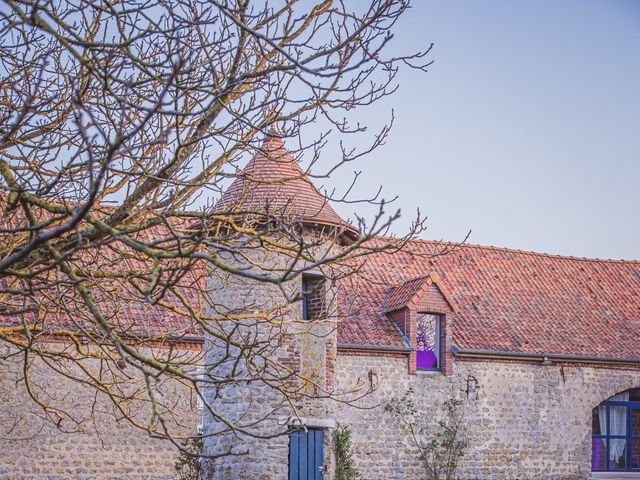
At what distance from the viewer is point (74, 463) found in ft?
56.4

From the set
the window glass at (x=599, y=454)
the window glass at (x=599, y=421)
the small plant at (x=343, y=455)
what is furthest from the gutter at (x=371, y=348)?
the window glass at (x=599, y=454)

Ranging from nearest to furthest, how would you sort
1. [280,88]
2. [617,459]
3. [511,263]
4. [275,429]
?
1. [280,88]
2. [275,429]
3. [617,459]
4. [511,263]

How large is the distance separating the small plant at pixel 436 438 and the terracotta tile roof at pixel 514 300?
1.41m

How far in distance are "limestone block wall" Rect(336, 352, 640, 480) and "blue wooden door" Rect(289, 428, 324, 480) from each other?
77.7 inches

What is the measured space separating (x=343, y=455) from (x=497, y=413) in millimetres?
4252

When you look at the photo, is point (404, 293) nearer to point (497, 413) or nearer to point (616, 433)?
point (497, 413)

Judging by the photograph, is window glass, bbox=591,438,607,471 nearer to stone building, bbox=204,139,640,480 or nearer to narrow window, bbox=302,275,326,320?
stone building, bbox=204,139,640,480

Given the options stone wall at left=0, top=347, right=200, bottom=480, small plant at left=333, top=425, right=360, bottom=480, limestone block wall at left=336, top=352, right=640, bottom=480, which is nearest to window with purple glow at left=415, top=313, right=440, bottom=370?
limestone block wall at left=336, top=352, right=640, bottom=480

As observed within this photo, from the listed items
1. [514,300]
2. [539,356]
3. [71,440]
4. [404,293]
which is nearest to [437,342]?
[404,293]

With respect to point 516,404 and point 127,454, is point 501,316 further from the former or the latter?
point 127,454

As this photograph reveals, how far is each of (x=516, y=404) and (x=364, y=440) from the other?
413 centimetres

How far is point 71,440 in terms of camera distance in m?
17.2

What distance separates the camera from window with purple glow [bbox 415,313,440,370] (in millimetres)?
20180

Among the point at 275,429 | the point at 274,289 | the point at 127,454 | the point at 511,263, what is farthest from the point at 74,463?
the point at 511,263
